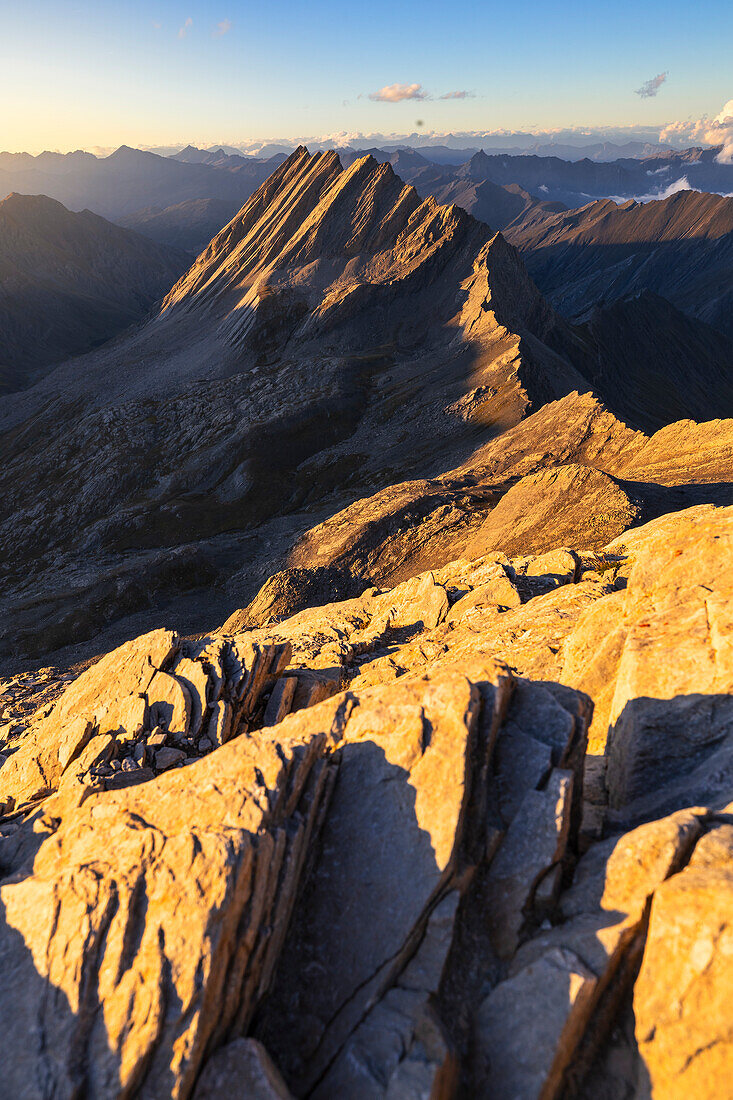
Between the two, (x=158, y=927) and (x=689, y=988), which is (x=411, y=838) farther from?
(x=689, y=988)

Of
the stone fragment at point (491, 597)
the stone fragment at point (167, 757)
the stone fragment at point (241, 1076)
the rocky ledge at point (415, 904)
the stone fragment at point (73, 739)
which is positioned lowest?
the stone fragment at point (73, 739)

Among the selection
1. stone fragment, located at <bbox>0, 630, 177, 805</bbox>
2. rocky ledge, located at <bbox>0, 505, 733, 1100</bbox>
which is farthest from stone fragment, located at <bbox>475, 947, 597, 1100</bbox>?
stone fragment, located at <bbox>0, 630, 177, 805</bbox>

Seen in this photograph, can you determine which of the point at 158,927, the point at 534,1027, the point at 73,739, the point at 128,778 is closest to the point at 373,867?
the point at 534,1027

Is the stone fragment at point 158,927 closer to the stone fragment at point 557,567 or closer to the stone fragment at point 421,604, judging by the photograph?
the stone fragment at point 421,604

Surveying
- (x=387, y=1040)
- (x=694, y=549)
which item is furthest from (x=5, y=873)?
(x=694, y=549)

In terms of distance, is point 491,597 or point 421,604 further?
point 421,604

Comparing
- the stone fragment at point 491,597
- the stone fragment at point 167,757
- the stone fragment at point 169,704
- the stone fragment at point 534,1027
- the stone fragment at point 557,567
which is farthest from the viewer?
the stone fragment at point 557,567

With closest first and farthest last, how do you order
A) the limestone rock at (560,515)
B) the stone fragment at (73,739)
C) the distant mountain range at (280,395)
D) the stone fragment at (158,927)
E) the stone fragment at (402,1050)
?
the stone fragment at (402,1050)
the stone fragment at (158,927)
the stone fragment at (73,739)
the limestone rock at (560,515)
the distant mountain range at (280,395)

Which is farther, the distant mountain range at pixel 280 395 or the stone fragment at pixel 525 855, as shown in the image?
the distant mountain range at pixel 280 395

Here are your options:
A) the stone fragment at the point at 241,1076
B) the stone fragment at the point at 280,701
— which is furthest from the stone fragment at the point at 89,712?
the stone fragment at the point at 241,1076

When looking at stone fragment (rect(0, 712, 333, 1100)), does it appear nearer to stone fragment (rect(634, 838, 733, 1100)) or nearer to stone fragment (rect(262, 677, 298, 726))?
stone fragment (rect(634, 838, 733, 1100))
